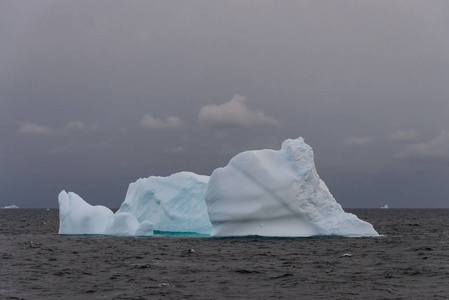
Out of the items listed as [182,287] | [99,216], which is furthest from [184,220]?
[182,287]

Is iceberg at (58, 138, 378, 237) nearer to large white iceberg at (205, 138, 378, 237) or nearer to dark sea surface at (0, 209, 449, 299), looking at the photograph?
large white iceberg at (205, 138, 378, 237)

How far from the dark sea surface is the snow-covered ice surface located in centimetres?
850

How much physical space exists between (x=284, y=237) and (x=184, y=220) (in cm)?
876

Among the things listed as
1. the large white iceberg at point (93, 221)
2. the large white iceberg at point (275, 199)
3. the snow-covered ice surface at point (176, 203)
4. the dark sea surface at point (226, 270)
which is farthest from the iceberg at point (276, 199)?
the snow-covered ice surface at point (176, 203)

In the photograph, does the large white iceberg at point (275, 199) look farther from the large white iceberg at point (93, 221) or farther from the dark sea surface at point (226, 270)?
the large white iceberg at point (93, 221)

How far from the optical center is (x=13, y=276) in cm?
1636

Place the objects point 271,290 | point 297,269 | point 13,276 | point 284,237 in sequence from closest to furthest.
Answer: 1. point 271,290
2. point 13,276
3. point 297,269
4. point 284,237

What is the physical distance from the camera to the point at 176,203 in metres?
35.5

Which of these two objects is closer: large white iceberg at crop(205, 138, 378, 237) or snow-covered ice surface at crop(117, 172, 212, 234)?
large white iceberg at crop(205, 138, 378, 237)

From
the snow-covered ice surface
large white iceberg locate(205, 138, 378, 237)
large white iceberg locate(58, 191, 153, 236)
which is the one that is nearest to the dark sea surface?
large white iceberg locate(205, 138, 378, 237)

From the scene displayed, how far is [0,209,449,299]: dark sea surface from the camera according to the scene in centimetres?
1397

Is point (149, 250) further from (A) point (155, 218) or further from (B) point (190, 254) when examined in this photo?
(A) point (155, 218)

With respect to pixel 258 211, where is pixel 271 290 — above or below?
below

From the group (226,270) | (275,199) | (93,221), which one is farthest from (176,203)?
(226,270)
